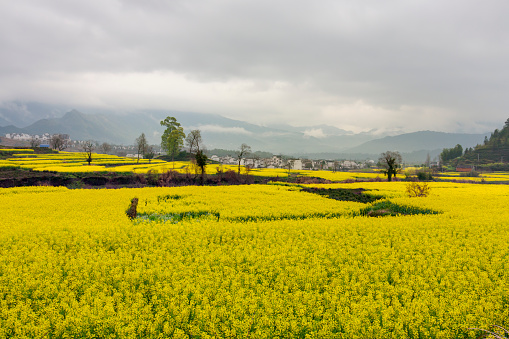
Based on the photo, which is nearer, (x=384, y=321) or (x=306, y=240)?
(x=384, y=321)

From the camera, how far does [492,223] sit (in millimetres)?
14102

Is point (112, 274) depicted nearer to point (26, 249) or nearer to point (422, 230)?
point (26, 249)

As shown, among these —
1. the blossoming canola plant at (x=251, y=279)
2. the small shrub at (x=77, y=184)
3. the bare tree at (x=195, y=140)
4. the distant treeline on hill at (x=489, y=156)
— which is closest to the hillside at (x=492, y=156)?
the distant treeline on hill at (x=489, y=156)

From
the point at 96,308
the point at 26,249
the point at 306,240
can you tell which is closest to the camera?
the point at 96,308

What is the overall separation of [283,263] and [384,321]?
3455 mm

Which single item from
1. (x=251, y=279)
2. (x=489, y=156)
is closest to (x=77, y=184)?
(x=251, y=279)

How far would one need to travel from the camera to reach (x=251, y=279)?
7.59 metres

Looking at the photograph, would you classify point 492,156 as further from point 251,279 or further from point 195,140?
point 251,279

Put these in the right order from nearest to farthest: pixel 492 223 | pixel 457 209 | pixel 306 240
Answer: pixel 306 240, pixel 492 223, pixel 457 209

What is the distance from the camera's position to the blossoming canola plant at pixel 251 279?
18.4 feet

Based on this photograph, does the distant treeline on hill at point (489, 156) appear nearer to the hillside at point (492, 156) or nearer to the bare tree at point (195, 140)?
the hillside at point (492, 156)

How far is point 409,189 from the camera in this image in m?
26.2

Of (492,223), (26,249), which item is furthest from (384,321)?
(492,223)

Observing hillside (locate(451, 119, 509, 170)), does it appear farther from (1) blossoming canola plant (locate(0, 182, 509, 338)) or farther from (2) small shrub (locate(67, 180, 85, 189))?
(2) small shrub (locate(67, 180, 85, 189))
